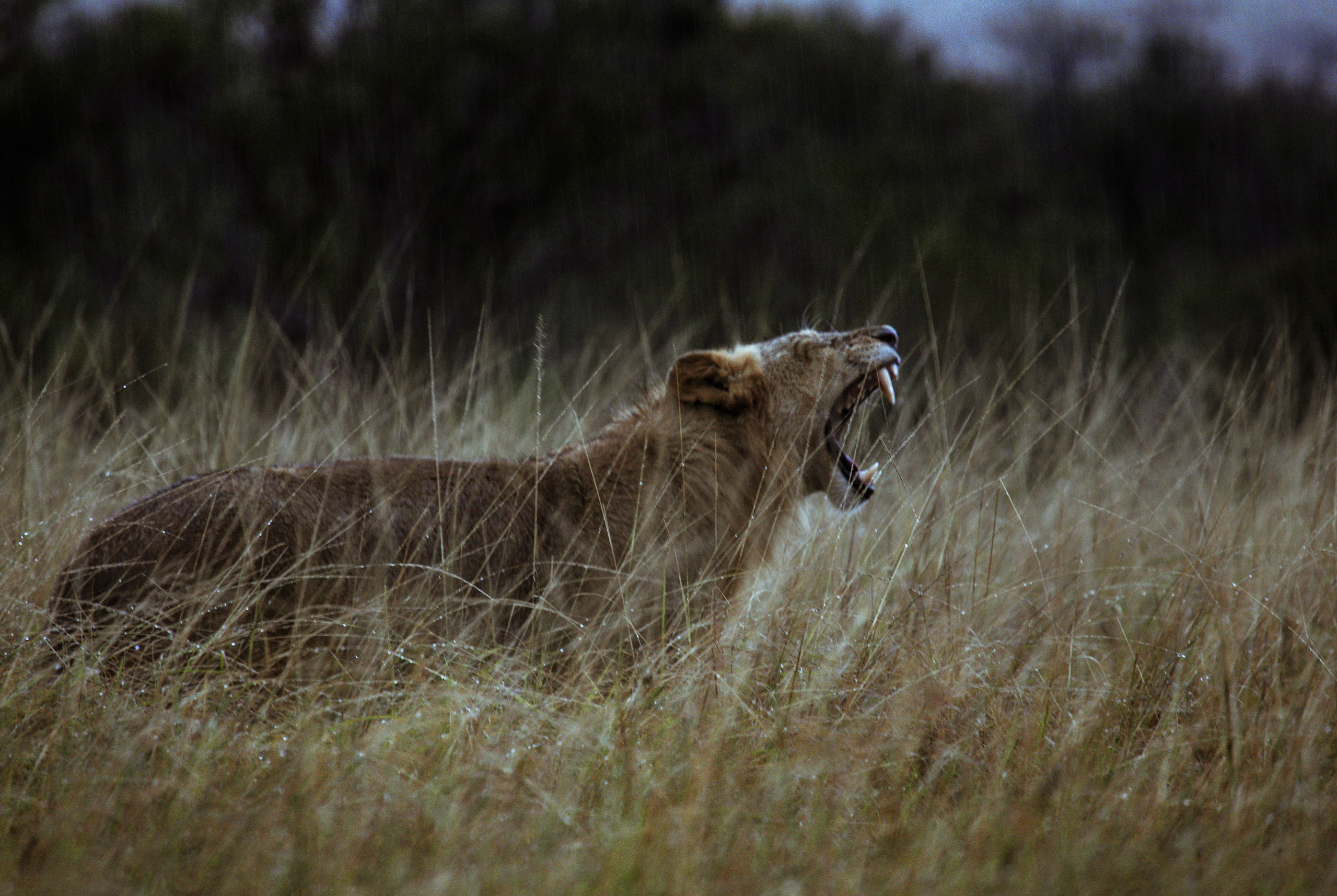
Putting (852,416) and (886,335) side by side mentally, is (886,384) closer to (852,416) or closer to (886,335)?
(852,416)

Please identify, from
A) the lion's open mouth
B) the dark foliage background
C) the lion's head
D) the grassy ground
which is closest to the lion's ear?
the lion's head

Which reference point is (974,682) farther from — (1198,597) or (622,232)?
(622,232)

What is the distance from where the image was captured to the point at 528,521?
153 inches

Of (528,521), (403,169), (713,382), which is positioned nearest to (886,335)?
(713,382)

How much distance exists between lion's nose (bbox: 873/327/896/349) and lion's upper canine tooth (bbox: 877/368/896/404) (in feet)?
0.54

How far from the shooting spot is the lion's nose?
4.43 meters

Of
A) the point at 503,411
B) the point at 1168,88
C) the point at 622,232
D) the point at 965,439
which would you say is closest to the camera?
the point at 965,439

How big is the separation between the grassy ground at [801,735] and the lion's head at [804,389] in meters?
0.26

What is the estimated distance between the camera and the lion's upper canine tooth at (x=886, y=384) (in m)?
4.02

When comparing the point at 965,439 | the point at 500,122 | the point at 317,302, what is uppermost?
the point at 500,122

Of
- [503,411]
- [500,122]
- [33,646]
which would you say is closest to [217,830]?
[33,646]

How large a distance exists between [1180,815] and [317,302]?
994cm

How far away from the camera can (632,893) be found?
2.25 meters

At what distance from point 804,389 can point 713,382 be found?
1.23 feet
